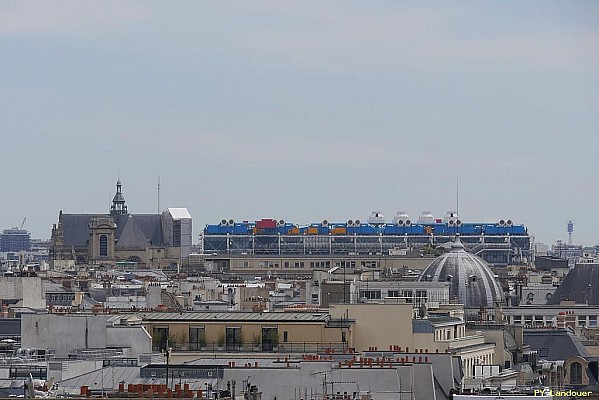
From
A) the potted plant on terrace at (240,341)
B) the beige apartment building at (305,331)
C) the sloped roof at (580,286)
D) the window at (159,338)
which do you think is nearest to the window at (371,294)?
the beige apartment building at (305,331)

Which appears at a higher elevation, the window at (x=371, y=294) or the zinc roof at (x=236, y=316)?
the window at (x=371, y=294)

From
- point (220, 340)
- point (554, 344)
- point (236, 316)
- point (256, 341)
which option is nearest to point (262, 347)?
point (256, 341)

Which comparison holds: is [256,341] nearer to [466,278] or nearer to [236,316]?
[236,316]

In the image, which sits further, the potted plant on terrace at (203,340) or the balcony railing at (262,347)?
the potted plant on terrace at (203,340)

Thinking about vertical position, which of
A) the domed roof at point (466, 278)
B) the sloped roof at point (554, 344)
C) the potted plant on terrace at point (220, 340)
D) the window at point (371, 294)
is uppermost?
the domed roof at point (466, 278)

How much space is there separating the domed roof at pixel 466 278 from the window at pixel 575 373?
31.0 m

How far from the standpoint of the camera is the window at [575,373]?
57.7 m

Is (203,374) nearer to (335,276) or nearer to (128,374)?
(128,374)

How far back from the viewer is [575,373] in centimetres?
5978

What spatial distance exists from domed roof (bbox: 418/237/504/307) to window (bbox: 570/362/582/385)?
31.0 m

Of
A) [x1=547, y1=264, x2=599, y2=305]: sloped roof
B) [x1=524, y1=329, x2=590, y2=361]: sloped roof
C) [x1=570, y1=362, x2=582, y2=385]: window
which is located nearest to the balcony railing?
[x1=570, y1=362, x2=582, y2=385]: window

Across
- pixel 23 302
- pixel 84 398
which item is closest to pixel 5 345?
pixel 84 398

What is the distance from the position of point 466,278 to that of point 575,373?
3542 centimetres

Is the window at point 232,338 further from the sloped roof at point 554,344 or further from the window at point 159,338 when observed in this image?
the sloped roof at point 554,344
